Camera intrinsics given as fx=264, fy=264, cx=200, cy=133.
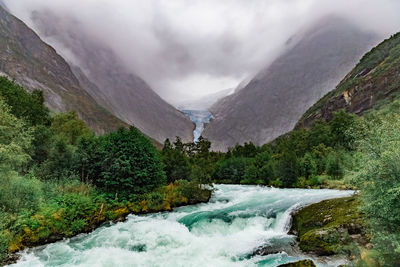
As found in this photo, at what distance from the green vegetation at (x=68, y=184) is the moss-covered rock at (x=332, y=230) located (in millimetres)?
15060

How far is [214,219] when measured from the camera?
21.7 m

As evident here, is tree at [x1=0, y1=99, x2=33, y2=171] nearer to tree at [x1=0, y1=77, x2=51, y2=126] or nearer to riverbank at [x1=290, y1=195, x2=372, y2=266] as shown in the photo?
tree at [x1=0, y1=77, x2=51, y2=126]

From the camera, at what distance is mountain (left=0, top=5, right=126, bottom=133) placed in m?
136

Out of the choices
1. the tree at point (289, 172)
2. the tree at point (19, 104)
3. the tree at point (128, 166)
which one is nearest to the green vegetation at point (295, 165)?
the tree at point (289, 172)

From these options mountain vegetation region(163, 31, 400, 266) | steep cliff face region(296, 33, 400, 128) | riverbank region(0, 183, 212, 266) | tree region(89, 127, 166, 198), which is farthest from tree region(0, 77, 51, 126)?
steep cliff face region(296, 33, 400, 128)

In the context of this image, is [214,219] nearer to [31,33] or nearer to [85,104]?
[85,104]

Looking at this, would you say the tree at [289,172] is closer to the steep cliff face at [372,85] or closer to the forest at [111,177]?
the forest at [111,177]

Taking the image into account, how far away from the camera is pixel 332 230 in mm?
14430

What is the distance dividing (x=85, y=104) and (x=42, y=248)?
165326 mm

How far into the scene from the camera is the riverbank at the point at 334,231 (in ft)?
41.6

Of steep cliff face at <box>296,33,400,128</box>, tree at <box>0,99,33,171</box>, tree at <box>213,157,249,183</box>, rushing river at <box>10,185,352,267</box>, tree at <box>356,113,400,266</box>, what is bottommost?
rushing river at <box>10,185,352,267</box>

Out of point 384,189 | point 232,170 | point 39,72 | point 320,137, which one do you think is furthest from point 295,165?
point 39,72

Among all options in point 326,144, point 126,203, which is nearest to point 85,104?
point 326,144

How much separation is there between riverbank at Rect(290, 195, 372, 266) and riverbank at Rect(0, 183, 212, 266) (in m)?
14.7
